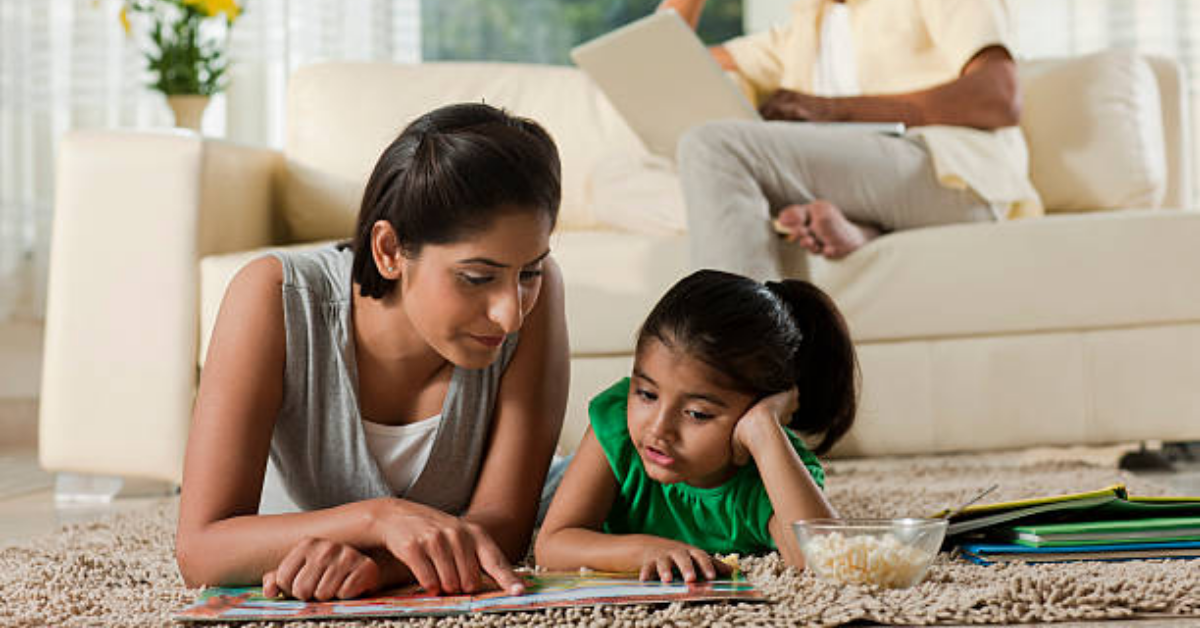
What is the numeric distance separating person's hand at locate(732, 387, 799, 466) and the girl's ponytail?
10cm

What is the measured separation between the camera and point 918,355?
91.0 inches

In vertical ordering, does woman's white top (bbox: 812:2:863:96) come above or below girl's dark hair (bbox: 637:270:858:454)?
above

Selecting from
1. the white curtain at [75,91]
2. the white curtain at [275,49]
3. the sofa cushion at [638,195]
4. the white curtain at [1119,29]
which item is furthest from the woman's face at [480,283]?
the white curtain at [1119,29]

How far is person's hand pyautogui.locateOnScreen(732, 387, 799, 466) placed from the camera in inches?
51.3

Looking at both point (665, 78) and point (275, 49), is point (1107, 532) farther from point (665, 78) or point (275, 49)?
point (275, 49)

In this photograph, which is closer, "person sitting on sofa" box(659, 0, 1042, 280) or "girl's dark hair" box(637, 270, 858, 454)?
"girl's dark hair" box(637, 270, 858, 454)

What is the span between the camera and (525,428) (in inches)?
56.9

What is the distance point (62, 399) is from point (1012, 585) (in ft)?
5.75

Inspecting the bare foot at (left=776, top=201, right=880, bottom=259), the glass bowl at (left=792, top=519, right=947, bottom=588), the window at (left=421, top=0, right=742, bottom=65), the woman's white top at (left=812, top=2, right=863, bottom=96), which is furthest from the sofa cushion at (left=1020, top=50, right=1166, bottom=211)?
the glass bowl at (left=792, top=519, right=947, bottom=588)

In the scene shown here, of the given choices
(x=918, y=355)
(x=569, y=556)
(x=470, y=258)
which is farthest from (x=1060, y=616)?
(x=918, y=355)

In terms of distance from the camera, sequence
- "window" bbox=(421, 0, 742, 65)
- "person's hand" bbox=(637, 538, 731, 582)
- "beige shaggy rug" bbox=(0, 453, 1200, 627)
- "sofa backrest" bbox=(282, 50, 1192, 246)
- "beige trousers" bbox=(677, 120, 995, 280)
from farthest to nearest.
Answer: "window" bbox=(421, 0, 742, 65), "sofa backrest" bbox=(282, 50, 1192, 246), "beige trousers" bbox=(677, 120, 995, 280), "person's hand" bbox=(637, 538, 731, 582), "beige shaggy rug" bbox=(0, 453, 1200, 627)

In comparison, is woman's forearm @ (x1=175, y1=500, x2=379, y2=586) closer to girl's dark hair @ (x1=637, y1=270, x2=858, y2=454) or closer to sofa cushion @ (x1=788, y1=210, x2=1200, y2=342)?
girl's dark hair @ (x1=637, y1=270, x2=858, y2=454)

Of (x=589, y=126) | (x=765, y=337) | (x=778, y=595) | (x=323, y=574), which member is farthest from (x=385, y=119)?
(x=778, y=595)

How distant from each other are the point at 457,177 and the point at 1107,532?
72cm
